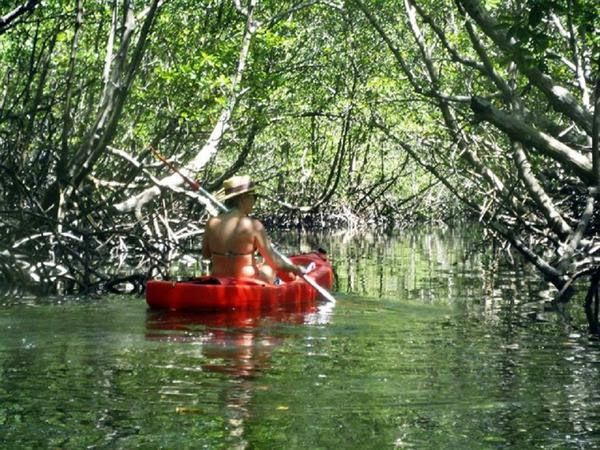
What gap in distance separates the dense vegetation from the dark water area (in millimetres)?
1604

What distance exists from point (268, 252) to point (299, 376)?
3649 millimetres

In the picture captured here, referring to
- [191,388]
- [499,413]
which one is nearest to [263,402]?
[191,388]

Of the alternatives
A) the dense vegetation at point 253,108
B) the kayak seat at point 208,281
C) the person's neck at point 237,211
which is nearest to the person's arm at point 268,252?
the person's neck at point 237,211

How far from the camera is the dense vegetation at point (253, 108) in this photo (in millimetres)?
11352

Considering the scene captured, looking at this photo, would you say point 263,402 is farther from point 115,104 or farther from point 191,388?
point 115,104

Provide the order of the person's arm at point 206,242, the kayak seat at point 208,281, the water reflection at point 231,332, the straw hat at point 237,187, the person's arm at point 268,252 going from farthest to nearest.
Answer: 1. the person's arm at point 206,242
2. the person's arm at point 268,252
3. the straw hat at point 237,187
4. the kayak seat at point 208,281
5. the water reflection at point 231,332

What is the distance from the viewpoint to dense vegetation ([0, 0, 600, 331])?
11352mm

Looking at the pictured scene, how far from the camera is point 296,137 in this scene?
1094 inches

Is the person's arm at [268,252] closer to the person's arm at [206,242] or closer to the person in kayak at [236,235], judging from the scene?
the person in kayak at [236,235]

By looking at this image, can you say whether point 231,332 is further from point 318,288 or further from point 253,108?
point 253,108

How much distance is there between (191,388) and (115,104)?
6.42 meters

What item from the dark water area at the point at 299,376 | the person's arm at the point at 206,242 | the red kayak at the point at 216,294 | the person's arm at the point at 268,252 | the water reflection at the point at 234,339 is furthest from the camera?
the person's arm at the point at 206,242

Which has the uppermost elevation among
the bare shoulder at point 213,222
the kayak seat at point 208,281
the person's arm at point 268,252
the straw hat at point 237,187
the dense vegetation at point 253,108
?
the dense vegetation at point 253,108

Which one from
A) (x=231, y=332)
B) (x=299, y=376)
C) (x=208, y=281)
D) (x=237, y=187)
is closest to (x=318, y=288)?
(x=237, y=187)
